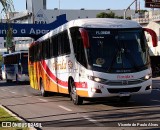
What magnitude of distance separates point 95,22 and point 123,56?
1758mm

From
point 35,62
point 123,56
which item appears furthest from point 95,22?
point 35,62

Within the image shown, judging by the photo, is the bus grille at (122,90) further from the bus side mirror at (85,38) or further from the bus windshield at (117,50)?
the bus side mirror at (85,38)

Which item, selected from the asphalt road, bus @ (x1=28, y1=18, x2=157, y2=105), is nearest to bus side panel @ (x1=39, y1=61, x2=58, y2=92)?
bus @ (x1=28, y1=18, x2=157, y2=105)

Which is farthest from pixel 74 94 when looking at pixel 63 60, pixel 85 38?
pixel 85 38

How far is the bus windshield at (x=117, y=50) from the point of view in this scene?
1541 centimetres

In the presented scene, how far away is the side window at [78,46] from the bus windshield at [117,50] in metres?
0.40

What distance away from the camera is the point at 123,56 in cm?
1557

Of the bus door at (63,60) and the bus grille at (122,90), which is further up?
the bus door at (63,60)

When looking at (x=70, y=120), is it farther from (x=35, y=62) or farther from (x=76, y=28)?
(x=35, y=62)

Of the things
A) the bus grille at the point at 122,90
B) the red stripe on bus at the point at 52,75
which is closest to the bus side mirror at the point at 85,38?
the bus grille at the point at 122,90

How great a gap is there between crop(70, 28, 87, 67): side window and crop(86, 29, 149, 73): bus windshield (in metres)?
0.40

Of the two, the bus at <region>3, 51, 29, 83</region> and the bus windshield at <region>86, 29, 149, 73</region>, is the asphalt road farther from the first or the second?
the bus at <region>3, 51, 29, 83</region>

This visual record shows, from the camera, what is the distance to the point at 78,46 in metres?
16.3

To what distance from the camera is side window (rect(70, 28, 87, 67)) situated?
15.9 meters
